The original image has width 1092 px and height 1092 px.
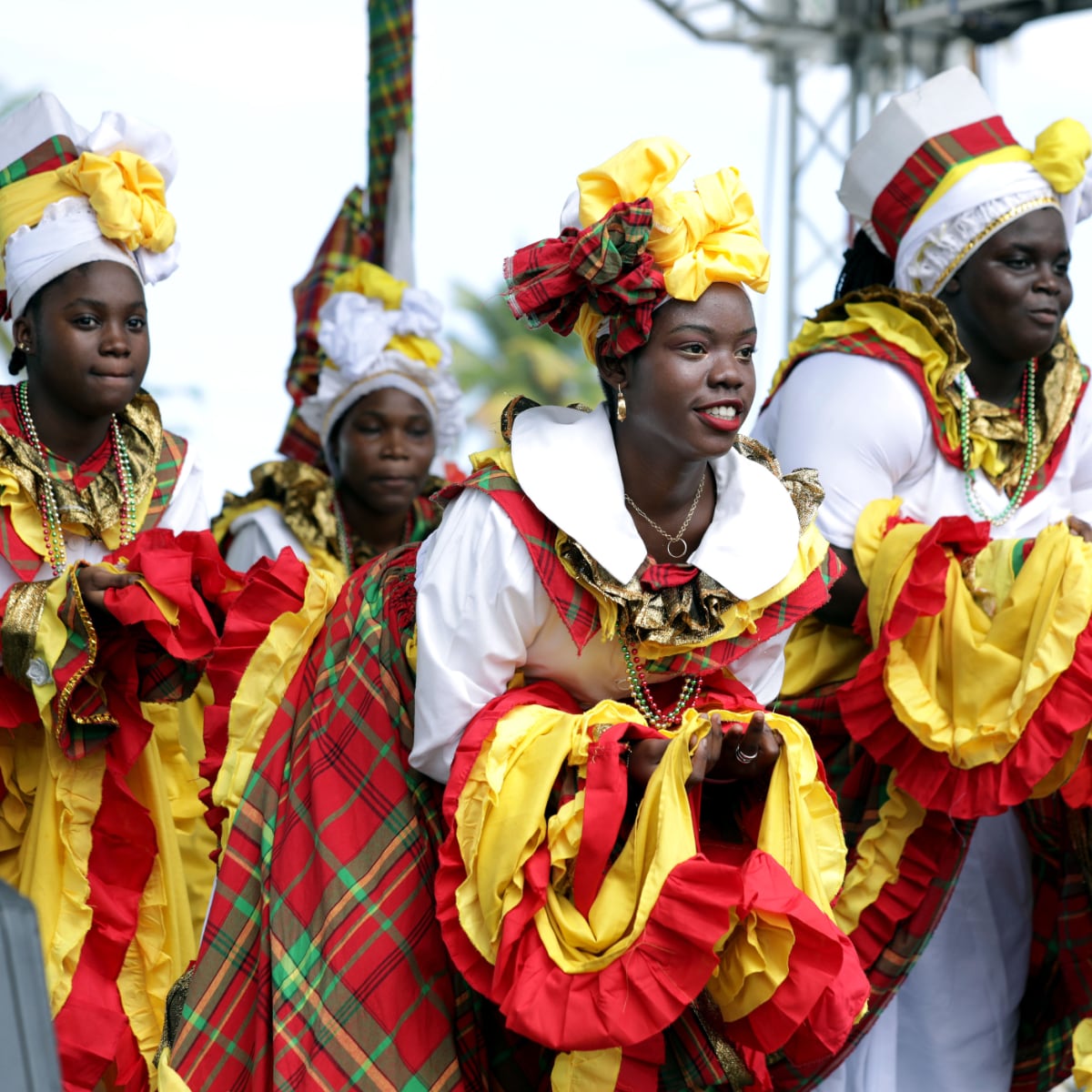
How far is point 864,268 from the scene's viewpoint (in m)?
4.74

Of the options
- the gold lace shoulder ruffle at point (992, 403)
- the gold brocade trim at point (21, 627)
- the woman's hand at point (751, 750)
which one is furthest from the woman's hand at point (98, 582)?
the gold lace shoulder ruffle at point (992, 403)

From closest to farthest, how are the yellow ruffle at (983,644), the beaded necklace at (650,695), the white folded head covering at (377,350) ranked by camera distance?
the beaded necklace at (650,695)
the yellow ruffle at (983,644)
the white folded head covering at (377,350)

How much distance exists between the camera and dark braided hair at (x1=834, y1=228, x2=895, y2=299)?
4.70m

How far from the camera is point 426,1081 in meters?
3.02

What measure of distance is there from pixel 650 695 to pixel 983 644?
875 mm

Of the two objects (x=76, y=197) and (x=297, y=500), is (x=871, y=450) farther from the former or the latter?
(x=297, y=500)

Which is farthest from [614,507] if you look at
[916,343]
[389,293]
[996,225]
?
[389,293]

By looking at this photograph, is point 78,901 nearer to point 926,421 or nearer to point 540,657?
point 540,657

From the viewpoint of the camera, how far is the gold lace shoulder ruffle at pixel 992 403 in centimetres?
413

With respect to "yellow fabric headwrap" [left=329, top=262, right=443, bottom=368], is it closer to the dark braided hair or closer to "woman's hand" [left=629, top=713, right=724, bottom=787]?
the dark braided hair

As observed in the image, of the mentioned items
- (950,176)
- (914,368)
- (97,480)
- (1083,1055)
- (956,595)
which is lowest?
(1083,1055)

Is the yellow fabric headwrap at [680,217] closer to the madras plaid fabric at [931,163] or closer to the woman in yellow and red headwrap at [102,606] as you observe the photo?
the woman in yellow and red headwrap at [102,606]

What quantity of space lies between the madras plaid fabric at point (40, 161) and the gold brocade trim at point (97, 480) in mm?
598

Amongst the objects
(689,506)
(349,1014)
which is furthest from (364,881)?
(689,506)
